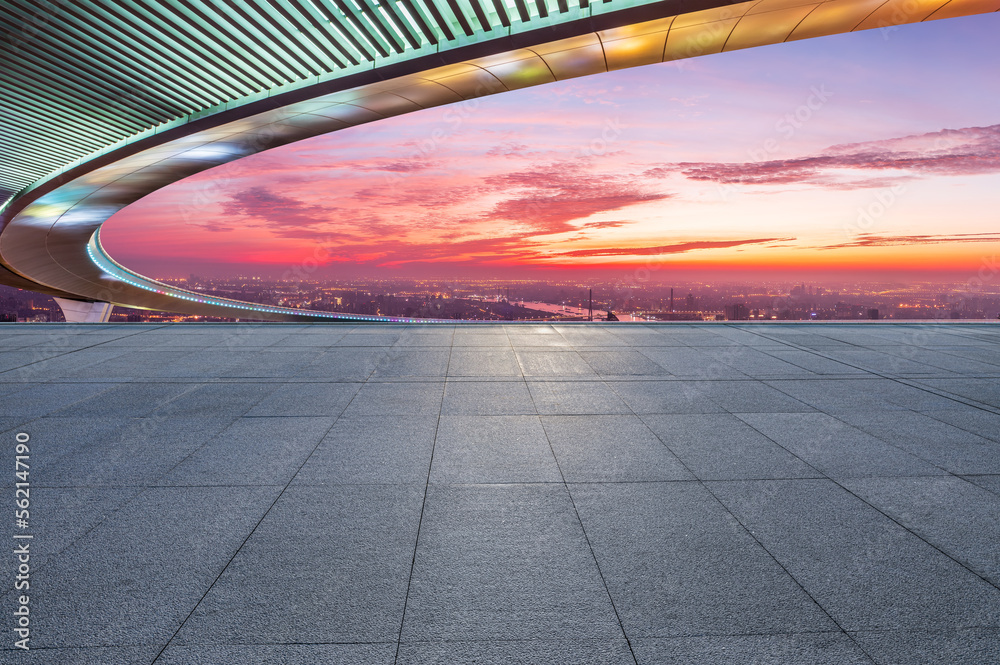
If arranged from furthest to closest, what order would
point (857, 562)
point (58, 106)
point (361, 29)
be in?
point (58, 106) < point (361, 29) < point (857, 562)

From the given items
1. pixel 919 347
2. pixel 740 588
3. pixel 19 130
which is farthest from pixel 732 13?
pixel 19 130

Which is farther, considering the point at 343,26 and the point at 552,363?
the point at 343,26

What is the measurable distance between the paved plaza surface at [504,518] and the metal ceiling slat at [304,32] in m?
8.78

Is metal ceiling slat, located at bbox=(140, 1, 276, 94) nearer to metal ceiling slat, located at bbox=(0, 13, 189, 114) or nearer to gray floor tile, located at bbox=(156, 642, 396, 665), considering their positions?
metal ceiling slat, located at bbox=(0, 13, 189, 114)

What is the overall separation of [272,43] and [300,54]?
0.69m

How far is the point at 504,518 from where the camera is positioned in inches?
134

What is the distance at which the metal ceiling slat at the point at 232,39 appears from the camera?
11.0 metres

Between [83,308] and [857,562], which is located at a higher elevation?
[83,308]

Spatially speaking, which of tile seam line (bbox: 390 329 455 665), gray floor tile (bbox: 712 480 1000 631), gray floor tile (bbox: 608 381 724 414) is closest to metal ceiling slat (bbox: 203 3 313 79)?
tile seam line (bbox: 390 329 455 665)

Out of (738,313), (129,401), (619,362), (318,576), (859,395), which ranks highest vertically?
(738,313)

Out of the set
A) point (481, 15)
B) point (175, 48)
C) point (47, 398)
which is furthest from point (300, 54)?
point (47, 398)

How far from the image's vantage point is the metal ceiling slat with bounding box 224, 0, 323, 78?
36.5ft

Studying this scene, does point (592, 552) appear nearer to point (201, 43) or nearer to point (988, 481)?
point (988, 481)

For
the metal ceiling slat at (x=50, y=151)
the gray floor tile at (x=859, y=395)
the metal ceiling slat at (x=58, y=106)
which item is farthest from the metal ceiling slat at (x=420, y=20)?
the metal ceiling slat at (x=50, y=151)
